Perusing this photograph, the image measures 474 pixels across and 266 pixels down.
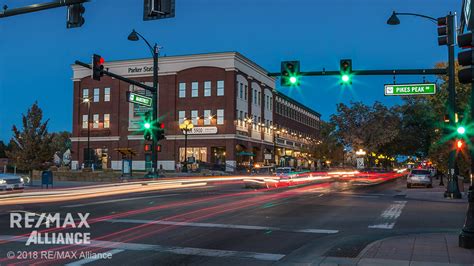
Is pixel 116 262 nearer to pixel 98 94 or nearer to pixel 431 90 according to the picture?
pixel 431 90

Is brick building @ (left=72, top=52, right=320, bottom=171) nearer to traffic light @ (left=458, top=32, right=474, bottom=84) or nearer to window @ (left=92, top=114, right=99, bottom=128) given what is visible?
window @ (left=92, top=114, right=99, bottom=128)

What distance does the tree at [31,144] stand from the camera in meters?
35.3

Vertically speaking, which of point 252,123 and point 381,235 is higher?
point 252,123

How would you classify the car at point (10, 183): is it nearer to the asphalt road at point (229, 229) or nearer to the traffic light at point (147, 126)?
the asphalt road at point (229, 229)

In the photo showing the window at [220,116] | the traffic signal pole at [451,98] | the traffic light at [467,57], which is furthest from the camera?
the window at [220,116]

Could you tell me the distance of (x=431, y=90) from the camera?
2289 centimetres

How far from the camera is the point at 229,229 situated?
1278 cm

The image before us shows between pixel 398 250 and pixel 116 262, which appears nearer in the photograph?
pixel 116 262

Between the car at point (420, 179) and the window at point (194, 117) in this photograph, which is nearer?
the car at point (420, 179)

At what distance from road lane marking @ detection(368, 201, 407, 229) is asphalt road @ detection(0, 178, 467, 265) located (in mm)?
27

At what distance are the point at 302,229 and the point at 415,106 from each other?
1970 inches

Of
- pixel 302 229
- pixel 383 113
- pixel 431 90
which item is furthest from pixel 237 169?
pixel 302 229

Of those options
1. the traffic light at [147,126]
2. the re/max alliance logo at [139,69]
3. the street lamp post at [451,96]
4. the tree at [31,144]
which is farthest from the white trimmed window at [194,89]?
the street lamp post at [451,96]

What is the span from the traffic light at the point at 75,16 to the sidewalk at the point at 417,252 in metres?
10.4
